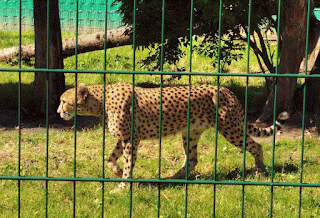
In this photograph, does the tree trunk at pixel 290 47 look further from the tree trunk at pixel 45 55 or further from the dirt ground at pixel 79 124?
the tree trunk at pixel 45 55

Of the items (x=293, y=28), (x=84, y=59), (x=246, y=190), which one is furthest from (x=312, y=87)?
(x=84, y=59)

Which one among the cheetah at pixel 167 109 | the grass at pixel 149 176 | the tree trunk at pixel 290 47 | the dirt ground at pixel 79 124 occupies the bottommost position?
the grass at pixel 149 176

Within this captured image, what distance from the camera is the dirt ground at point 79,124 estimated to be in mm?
6665

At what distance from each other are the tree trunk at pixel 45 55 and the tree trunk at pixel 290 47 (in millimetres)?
2695

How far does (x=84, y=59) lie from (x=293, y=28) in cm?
505

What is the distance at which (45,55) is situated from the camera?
726 centimetres

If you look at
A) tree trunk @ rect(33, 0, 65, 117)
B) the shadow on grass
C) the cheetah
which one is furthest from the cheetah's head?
tree trunk @ rect(33, 0, 65, 117)

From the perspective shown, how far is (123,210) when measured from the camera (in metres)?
4.18

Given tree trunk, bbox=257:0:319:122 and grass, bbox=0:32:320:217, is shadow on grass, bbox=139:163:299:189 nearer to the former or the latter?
grass, bbox=0:32:320:217

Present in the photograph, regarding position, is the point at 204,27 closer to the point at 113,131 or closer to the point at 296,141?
the point at 296,141

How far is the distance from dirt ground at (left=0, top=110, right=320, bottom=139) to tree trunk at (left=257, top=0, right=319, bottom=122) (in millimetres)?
243

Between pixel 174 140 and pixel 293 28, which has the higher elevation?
pixel 293 28

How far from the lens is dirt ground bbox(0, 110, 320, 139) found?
6665 mm

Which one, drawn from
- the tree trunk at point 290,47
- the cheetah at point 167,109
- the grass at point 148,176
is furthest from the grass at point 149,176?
the tree trunk at point 290,47
